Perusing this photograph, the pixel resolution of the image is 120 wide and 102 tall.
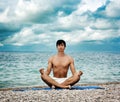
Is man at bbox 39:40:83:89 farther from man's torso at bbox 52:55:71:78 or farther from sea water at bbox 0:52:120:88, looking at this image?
sea water at bbox 0:52:120:88

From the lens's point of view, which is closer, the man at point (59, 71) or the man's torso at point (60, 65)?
the man at point (59, 71)

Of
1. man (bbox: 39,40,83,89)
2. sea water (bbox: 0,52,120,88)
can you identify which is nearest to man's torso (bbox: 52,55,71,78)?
man (bbox: 39,40,83,89)

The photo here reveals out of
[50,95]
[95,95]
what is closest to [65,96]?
[50,95]

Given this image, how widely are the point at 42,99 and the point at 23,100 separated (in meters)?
0.55

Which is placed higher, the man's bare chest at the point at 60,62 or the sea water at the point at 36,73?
the man's bare chest at the point at 60,62

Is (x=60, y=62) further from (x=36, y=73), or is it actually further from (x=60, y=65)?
(x=36, y=73)

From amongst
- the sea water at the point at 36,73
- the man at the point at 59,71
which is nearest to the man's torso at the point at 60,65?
the man at the point at 59,71

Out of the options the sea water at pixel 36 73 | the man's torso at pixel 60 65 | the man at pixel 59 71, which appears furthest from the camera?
the sea water at pixel 36 73

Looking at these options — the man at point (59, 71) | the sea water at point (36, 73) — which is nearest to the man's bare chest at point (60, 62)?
the man at point (59, 71)

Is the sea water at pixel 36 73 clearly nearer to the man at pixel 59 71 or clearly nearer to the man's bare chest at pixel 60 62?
the man at pixel 59 71

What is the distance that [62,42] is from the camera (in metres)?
9.91

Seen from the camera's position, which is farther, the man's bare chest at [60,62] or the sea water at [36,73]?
the sea water at [36,73]

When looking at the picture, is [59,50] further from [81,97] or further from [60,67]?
[81,97]

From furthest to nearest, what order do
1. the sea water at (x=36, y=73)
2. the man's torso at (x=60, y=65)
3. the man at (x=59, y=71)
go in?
the sea water at (x=36, y=73)
the man's torso at (x=60, y=65)
the man at (x=59, y=71)
